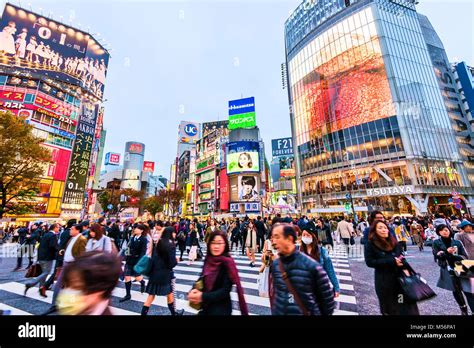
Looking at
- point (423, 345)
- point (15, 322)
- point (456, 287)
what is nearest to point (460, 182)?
point (456, 287)

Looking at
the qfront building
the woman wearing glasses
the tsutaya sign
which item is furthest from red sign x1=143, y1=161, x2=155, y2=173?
the woman wearing glasses

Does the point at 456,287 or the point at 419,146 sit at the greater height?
the point at 419,146

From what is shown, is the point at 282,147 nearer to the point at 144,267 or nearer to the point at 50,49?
the point at 144,267

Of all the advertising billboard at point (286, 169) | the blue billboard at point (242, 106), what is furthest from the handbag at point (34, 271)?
the advertising billboard at point (286, 169)

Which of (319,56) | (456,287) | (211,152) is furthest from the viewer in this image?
(211,152)

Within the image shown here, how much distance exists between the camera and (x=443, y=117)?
132 ft

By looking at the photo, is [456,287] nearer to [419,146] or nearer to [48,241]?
[48,241]

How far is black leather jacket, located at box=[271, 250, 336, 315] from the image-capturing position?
1.97 metres

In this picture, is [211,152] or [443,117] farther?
[211,152]

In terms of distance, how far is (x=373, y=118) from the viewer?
3856 centimetres

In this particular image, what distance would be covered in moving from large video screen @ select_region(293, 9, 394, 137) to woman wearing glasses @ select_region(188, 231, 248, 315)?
45.0 meters

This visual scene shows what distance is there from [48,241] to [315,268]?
277 inches

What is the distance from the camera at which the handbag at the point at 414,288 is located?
250cm

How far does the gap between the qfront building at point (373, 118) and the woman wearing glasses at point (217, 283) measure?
30222 mm
